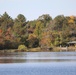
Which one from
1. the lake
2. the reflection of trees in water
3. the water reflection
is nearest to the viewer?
the lake

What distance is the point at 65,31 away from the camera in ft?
309

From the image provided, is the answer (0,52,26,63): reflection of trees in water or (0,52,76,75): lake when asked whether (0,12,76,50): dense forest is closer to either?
(0,52,26,63): reflection of trees in water

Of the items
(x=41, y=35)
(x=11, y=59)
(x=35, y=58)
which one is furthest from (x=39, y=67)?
(x=41, y=35)

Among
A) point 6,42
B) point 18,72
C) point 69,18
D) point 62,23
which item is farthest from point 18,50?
point 18,72

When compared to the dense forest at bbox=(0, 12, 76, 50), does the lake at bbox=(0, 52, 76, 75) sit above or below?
below

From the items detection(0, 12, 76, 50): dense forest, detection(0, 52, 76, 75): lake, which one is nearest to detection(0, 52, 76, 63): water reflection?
detection(0, 52, 76, 75): lake

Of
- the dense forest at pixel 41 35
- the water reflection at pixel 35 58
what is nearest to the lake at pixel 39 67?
the water reflection at pixel 35 58

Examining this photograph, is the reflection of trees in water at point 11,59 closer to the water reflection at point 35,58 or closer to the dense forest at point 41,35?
the water reflection at point 35,58

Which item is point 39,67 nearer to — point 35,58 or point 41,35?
point 35,58

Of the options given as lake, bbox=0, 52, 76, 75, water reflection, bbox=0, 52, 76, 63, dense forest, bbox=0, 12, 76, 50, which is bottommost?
lake, bbox=0, 52, 76, 75

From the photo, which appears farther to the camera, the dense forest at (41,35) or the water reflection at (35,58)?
the dense forest at (41,35)

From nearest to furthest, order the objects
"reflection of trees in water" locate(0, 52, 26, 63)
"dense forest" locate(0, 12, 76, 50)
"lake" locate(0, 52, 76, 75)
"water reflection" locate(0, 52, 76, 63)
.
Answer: "lake" locate(0, 52, 76, 75)
"reflection of trees in water" locate(0, 52, 26, 63)
"water reflection" locate(0, 52, 76, 63)
"dense forest" locate(0, 12, 76, 50)

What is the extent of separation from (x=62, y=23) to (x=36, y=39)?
12.0 meters

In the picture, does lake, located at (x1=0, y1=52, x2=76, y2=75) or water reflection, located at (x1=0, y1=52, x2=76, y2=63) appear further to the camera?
water reflection, located at (x1=0, y1=52, x2=76, y2=63)
